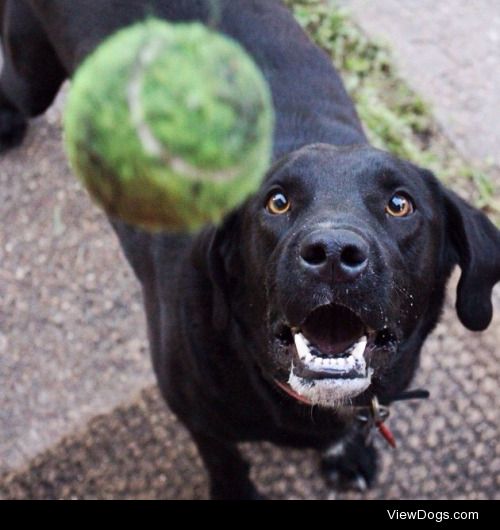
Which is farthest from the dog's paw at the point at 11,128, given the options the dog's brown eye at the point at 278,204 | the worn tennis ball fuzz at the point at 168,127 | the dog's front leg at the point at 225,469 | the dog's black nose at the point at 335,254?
the dog's black nose at the point at 335,254

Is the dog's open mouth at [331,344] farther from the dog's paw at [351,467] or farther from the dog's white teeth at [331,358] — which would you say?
→ the dog's paw at [351,467]

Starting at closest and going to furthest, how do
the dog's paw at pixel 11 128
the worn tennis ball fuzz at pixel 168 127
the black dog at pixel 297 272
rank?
the worn tennis ball fuzz at pixel 168 127 → the black dog at pixel 297 272 → the dog's paw at pixel 11 128

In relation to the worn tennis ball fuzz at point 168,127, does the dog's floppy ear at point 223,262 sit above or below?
below

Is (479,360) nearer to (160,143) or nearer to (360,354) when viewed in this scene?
(360,354)

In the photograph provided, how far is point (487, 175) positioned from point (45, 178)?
197 centimetres

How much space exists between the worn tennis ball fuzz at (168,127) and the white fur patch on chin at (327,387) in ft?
1.67

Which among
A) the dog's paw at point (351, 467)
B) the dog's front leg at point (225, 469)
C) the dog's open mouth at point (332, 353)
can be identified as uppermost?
the dog's open mouth at point (332, 353)

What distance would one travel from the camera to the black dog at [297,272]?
1.69 meters

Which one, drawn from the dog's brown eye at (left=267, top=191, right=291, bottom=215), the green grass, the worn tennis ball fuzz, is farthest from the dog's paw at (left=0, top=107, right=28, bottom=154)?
the worn tennis ball fuzz

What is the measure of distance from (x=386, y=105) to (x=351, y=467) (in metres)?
1.77

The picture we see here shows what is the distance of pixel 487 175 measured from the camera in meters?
3.43

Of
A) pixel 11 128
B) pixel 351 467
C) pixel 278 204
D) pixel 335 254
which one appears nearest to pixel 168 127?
pixel 335 254

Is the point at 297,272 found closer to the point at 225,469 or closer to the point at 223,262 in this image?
the point at 223,262
